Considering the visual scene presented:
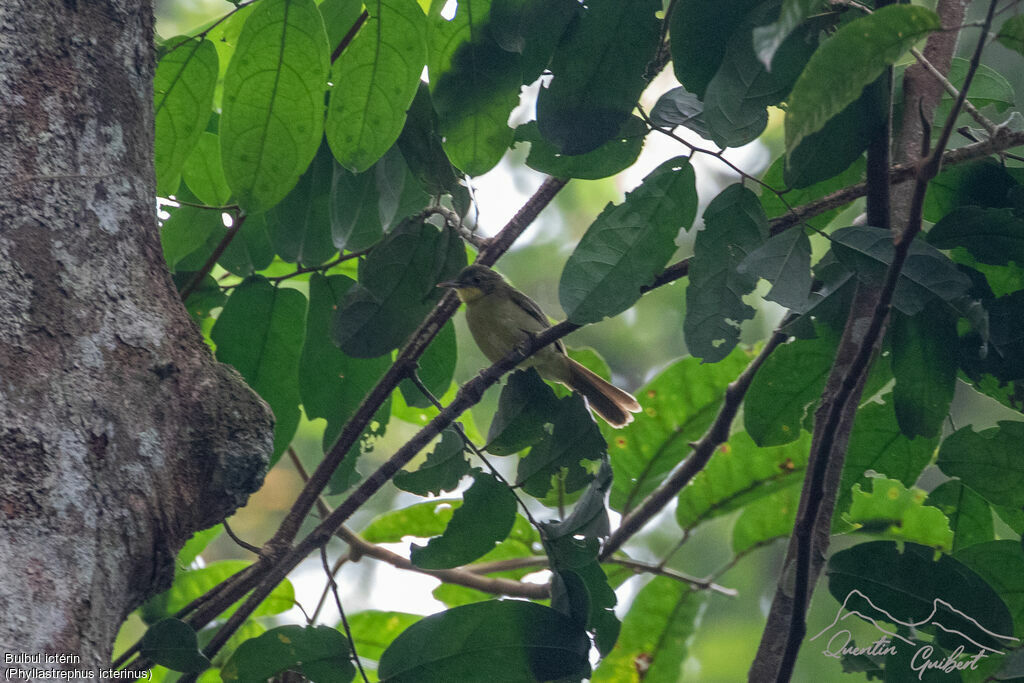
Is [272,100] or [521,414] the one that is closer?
[272,100]

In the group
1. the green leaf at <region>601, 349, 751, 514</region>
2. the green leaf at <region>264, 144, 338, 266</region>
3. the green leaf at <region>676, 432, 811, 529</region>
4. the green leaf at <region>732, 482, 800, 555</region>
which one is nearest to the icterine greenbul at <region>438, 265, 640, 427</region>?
the green leaf at <region>601, 349, 751, 514</region>

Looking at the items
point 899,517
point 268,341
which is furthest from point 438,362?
point 899,517

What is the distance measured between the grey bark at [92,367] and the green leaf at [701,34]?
1.15 metres

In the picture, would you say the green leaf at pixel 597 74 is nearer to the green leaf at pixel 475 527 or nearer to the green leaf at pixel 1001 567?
the green leaf at pixel 475 527

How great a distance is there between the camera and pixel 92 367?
1602mm

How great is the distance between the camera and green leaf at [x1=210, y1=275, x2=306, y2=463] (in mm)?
2518

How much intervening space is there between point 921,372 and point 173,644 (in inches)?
70.5

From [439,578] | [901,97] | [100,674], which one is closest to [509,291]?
[439,578]

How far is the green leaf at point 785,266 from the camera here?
1.63 meters

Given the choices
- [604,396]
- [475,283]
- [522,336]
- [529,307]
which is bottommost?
[604,396]

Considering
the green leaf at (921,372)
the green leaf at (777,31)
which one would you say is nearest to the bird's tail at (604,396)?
the green leaf at (921,372)

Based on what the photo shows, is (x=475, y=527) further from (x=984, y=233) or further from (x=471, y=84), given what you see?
(x=984, y=233)

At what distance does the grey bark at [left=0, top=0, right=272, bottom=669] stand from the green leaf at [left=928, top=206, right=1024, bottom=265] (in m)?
1.58

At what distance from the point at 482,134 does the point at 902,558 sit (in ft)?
4.42
